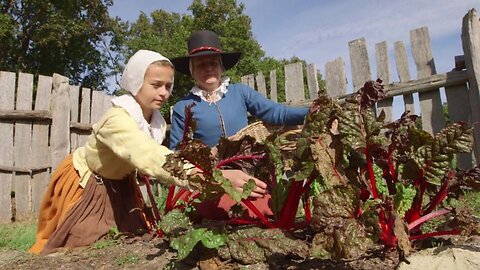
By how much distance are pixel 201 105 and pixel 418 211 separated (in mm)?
2077

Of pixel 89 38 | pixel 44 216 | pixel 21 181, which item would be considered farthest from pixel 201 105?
pixel 89 38

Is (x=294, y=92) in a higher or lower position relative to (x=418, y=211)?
higher

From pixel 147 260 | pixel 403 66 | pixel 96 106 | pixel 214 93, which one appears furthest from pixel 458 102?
pixel 96 106

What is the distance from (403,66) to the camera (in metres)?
4.77

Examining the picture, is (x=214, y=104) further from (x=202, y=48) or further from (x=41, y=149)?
(x=41, y=149)

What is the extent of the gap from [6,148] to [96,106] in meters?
1.42

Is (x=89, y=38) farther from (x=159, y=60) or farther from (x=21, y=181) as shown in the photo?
(x=159, y=60)

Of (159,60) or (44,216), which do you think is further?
(44,216)

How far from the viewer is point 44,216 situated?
2750mm

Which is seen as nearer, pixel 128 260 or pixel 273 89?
pixel 128 260

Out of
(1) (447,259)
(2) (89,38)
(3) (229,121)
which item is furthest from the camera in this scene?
(2) (89,38)

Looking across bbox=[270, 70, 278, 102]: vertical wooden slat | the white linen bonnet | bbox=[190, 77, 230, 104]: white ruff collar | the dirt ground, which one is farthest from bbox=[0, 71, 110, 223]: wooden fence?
the white linen bonnet

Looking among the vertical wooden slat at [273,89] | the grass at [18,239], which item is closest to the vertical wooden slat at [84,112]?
the grass at [18,239]

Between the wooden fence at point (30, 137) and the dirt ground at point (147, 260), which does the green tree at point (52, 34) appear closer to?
the wooden fence at point (30, 137)
